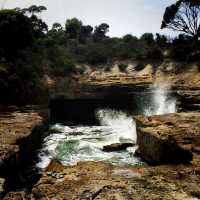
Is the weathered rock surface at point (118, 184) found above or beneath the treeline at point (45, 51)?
beneath

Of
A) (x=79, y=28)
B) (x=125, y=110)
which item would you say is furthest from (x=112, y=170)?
(x=79, y=28)

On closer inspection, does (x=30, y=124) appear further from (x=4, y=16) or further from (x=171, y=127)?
(x=4, y=16)

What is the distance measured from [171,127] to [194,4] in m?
47.5

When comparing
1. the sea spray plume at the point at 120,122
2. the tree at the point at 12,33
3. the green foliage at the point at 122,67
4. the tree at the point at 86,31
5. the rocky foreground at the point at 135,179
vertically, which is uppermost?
the tree at the point at 86,31

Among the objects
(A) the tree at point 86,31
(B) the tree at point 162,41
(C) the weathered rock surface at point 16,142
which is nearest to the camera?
(C) the weathered rock surface at point 16,142

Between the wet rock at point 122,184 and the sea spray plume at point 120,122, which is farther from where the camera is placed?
the sea spray plume at point 120,122

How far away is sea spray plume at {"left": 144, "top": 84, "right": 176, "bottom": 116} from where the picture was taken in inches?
1451

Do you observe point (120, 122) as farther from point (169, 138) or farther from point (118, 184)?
point (118, 184)

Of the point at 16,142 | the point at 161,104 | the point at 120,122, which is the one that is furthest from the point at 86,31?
the point at 16,142

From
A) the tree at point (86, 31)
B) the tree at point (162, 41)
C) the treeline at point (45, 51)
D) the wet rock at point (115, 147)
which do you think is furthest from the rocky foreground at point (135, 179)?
the tree at point (86, 31)

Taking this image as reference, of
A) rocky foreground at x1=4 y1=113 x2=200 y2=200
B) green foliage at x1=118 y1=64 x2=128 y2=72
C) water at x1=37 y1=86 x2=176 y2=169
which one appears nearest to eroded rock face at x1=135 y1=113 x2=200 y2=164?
rocky foreground at x1=4 y1=113 x2=200 y2=200

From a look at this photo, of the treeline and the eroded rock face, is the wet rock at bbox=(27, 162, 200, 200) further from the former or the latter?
the treeline

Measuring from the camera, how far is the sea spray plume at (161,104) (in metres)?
36.8

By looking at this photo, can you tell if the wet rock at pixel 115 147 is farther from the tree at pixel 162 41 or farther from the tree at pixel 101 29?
the tree at pixel 101 29
